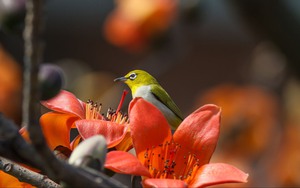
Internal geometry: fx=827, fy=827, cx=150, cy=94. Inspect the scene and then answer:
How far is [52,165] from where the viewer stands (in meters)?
0.73

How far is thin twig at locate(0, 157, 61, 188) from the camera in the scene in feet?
3.10

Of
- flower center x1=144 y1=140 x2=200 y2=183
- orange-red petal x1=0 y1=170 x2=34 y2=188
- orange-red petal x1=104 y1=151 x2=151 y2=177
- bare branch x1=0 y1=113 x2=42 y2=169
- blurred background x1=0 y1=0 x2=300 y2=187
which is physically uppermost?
bare branch x1=0 y1=113 x2=42 y2=169

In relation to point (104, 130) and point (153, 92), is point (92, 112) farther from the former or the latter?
point (153, 92)

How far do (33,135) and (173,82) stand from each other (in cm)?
545

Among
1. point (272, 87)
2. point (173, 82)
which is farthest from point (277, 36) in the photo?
point (173, 82)

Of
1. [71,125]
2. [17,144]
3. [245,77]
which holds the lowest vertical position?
[245,77]

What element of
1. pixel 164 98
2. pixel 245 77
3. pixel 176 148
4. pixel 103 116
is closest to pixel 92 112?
pixel 103 116

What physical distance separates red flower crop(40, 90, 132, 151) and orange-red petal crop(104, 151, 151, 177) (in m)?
0.06

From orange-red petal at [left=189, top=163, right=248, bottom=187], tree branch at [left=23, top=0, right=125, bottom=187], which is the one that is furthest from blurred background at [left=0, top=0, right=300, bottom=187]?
tree branch at [left=23, top=0, right=125, bottom=187]

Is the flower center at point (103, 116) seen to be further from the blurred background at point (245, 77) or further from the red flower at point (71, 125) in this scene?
the blurred background at point (245, 77)

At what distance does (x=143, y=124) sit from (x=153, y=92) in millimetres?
651

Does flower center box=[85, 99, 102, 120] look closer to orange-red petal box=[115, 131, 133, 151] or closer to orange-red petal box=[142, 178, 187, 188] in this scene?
orange-red petal box=[115, 131, 133, 151]

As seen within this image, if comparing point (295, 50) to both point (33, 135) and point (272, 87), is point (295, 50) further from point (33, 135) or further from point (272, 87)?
point (33, 135)

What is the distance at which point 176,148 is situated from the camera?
1.16m
